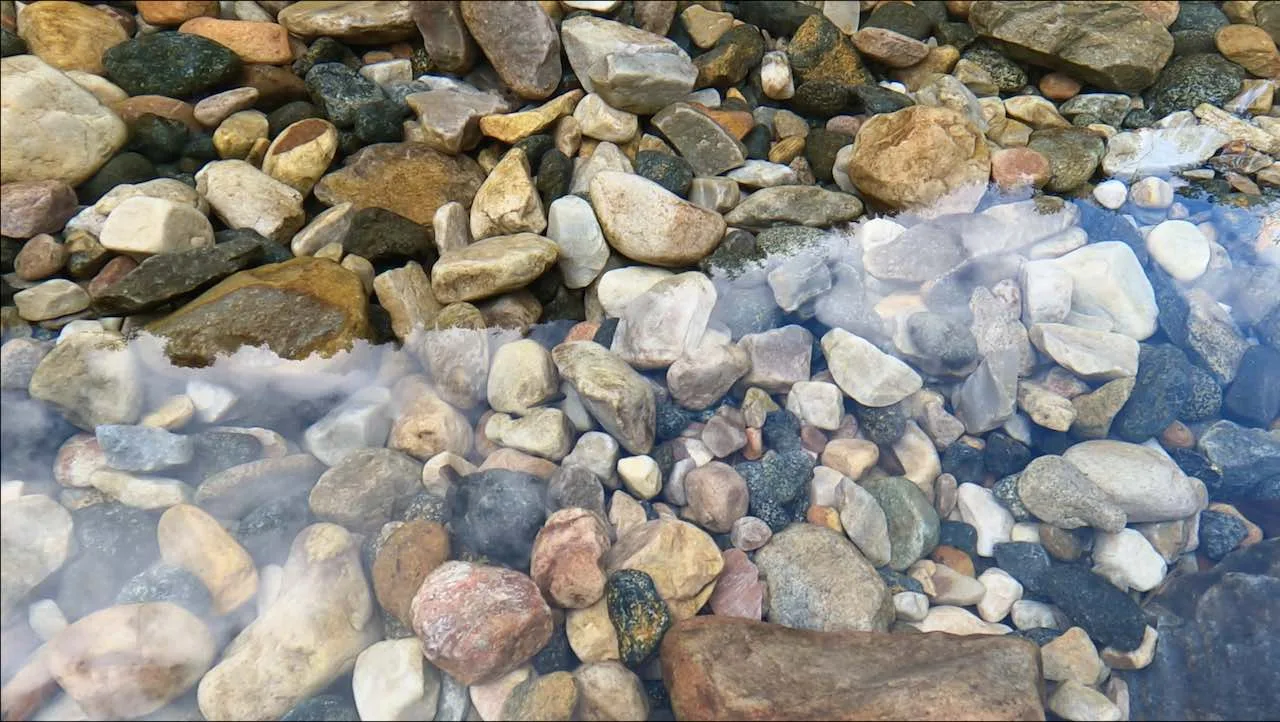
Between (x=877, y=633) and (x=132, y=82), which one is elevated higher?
(x=132, y=82)

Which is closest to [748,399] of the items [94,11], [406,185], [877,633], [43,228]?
[877,633]

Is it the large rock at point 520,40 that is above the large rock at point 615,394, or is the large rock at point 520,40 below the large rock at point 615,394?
above

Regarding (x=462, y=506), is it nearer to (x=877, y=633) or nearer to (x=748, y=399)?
(x=748, y=399)

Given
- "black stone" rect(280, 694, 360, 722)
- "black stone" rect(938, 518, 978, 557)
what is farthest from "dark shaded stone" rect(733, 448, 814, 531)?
"black stone" rect(280, 694, 360, 722)

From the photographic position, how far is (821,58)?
3.74 meters

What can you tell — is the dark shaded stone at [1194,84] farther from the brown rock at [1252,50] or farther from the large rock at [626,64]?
the large rock at [626,64]

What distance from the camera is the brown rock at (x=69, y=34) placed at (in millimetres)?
3199

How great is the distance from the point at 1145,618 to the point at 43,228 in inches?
148

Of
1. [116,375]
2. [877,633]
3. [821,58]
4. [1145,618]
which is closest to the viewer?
[877,633]

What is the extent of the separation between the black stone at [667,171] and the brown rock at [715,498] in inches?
49.4

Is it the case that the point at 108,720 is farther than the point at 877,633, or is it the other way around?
the point at 877,633

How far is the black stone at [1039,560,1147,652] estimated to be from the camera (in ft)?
7.55

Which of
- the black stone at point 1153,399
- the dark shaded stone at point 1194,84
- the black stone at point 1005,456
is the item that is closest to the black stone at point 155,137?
the black stone at point 1005,456

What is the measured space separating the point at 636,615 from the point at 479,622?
415mm
